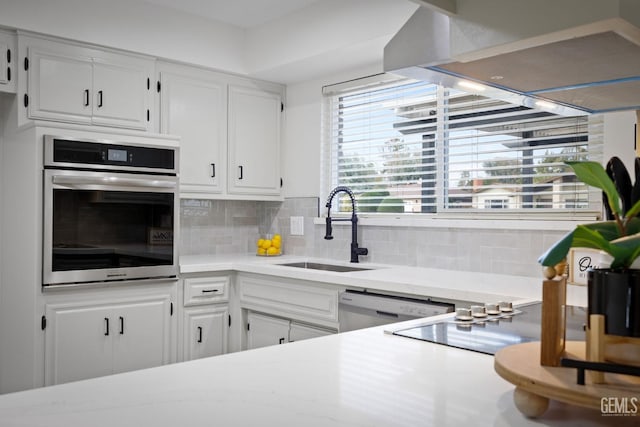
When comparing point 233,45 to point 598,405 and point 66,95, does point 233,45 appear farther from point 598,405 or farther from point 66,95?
point 598,405

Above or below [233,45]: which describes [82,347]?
below

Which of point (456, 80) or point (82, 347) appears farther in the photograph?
point (82, 347)

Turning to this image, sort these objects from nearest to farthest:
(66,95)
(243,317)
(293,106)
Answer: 1. (66,95)
2. (243,317)
3. (293,106)

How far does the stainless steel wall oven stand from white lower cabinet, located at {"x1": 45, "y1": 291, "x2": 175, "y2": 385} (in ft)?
0.49

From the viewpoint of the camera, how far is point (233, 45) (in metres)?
4.07

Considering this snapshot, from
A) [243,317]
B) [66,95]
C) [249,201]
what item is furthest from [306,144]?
[66,95]

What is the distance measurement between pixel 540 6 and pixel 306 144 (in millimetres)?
3093

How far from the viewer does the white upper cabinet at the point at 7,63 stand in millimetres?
3131

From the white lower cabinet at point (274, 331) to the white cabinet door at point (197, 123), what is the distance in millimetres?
986

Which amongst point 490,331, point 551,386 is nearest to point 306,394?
point 551,386

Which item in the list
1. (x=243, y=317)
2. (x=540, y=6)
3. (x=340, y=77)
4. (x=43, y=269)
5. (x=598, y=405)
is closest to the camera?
(x=598, y=405)

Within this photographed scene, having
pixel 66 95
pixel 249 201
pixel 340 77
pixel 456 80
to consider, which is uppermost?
pixel 340 77

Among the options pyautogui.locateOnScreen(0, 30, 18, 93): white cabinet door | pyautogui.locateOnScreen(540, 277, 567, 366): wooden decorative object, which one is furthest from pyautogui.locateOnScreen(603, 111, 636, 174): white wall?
pyautogui.locateOnScreen(0, 30, 18, 93): white cabinet door

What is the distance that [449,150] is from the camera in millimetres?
3344
